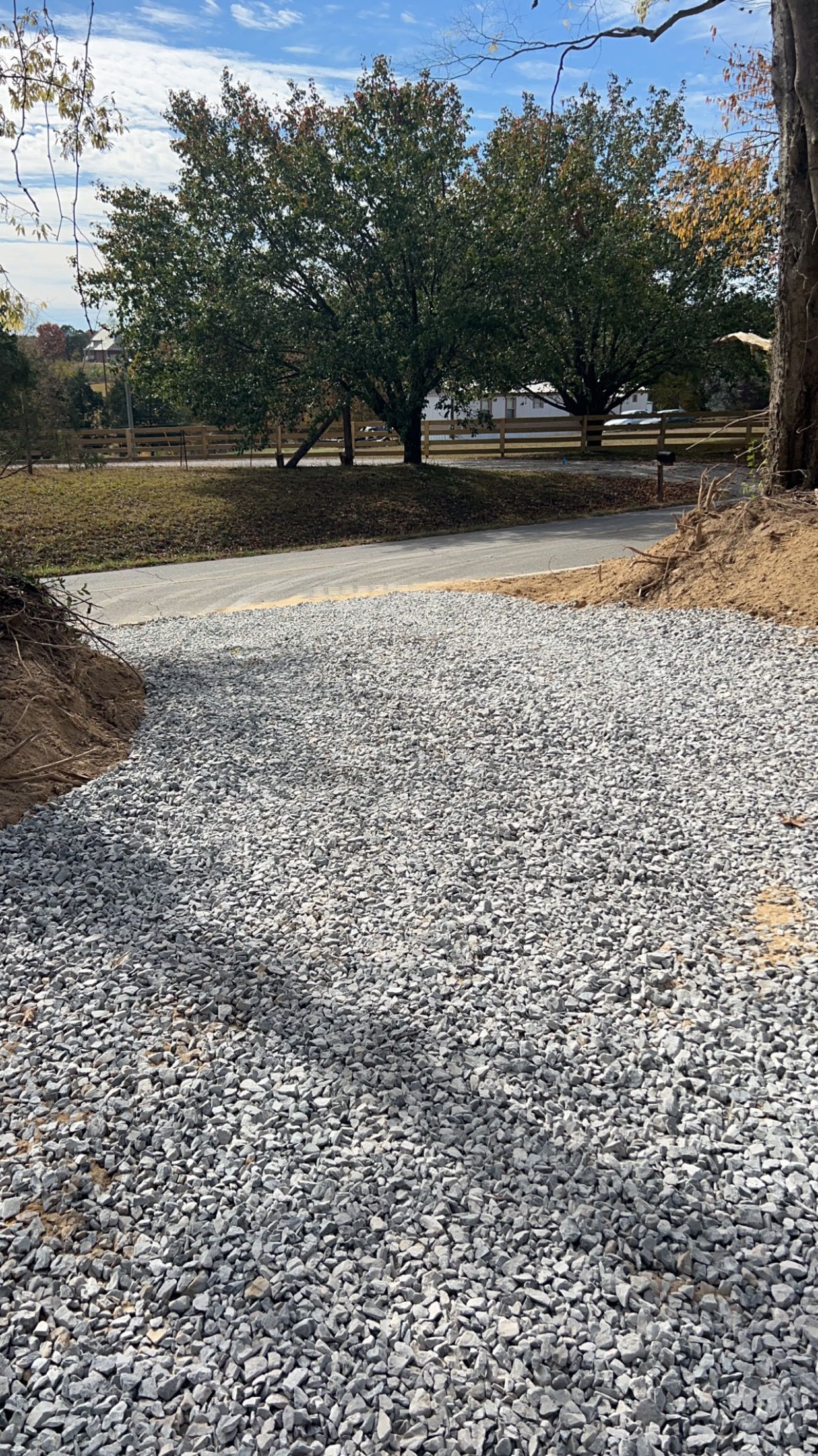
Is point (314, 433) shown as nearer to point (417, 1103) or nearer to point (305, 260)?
point (305, 260)

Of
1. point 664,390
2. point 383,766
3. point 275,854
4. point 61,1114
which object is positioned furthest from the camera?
point 664,390

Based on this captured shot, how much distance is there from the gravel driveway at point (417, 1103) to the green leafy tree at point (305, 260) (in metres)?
14.6

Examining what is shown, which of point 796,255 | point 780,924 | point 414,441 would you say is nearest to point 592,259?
point 414,441

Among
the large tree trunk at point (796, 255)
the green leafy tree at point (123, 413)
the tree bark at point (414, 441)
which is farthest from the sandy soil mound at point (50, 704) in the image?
the green leafy tree at point (123, 413)

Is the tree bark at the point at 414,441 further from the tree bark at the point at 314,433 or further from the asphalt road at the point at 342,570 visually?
the asphalt road at the point at 342,570

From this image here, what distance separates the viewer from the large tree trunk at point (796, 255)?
794 cm

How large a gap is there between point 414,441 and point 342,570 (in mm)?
9158

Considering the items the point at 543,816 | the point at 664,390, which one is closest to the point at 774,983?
the point at 543,816

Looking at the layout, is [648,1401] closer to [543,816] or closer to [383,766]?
[543,816]

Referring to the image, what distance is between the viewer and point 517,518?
717 inches

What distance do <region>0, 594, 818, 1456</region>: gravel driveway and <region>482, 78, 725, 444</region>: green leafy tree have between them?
16401 millimetres

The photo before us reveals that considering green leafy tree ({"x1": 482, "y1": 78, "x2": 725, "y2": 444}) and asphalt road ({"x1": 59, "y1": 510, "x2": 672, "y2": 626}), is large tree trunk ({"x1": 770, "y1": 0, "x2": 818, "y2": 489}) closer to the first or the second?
asphalt road ({"x1": 59, "y1": 510, "x2": 672, "y2": 626})

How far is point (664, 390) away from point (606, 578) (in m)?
29.0

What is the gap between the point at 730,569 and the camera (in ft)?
27.4
